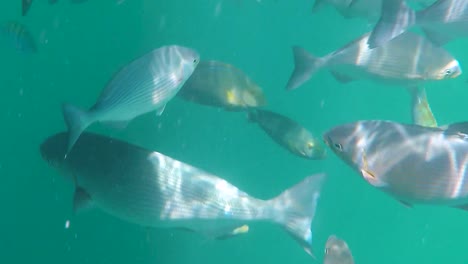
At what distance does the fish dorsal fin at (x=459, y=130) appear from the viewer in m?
3.43

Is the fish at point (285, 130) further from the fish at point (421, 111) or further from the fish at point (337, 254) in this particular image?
the fish at point (337, 254)

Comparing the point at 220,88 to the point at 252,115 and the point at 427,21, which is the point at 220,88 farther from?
the point at 427,21

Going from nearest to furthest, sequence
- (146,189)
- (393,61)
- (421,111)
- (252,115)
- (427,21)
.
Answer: (146,189), (427,21), (252,115), (393,61), (421,111)

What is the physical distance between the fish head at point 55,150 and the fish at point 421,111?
417cm

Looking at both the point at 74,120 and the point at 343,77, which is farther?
the point at 343,77

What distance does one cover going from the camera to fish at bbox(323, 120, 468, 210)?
11.0 ft

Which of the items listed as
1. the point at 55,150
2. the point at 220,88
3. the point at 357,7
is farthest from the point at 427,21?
the point at 55,150

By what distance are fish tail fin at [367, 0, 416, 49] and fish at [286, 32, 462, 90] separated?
1.10 metres

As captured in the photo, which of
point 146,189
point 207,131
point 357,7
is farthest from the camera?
point 207,131

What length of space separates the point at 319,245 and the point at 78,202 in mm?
10738

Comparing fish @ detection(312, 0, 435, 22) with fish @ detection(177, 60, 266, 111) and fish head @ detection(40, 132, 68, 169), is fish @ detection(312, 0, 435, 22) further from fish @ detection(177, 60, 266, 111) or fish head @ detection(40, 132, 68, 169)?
fish head @ detection(40, 132, 68, 169)

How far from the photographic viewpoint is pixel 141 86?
147 inches

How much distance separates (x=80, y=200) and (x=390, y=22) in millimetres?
3397

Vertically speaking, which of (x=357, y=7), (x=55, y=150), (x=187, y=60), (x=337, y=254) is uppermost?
(x=357, y=7)
